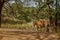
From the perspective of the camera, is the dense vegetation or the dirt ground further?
the dense vegetation

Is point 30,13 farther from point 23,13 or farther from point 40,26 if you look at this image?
point 40,26

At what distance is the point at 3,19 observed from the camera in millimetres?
4191

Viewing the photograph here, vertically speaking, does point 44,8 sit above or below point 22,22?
above

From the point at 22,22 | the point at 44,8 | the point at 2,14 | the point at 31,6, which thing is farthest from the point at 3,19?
the point at 44,8

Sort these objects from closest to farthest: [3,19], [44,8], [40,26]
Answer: [40,26] → [44,8] → [3,19]

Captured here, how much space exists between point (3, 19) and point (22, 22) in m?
0.47

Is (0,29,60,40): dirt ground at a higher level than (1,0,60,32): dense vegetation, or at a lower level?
lower

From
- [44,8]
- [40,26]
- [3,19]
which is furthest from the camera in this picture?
[3,19]

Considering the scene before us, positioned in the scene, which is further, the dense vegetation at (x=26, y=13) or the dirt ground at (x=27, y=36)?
the dense vegetation at (x=26, y=13)

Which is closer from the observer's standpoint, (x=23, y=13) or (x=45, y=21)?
(x=45, y=21)

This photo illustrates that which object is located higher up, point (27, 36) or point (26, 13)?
point (26, 13)

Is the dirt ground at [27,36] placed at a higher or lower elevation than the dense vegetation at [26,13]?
lower

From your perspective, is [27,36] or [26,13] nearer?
[27,36]

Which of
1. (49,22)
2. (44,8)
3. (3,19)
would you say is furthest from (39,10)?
(3,19)
